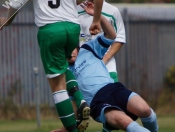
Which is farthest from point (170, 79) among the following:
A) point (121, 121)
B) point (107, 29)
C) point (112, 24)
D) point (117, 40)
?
point (121, 121)

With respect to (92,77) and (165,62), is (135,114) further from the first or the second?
(165,62)

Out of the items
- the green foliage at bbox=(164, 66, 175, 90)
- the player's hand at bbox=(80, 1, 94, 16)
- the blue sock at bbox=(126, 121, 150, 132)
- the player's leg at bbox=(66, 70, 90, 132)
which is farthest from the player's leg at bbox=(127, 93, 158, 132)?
the green foliage at bbox=(164, 66, 175, 90)

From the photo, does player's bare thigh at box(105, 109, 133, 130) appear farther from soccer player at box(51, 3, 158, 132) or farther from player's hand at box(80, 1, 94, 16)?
player's hand at box(80, 1, 94, 16)

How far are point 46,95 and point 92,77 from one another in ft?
Result: 30.7

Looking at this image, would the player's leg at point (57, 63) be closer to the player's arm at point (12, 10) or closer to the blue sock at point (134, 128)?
the player's arm at point (12, 10)

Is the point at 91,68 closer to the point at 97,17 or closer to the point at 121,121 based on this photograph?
the point at 97,17

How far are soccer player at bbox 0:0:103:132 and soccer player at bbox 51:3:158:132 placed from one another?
0.88 feet

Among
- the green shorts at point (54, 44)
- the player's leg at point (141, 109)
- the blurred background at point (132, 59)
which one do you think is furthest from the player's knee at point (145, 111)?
the blurred background at point (132, 59)

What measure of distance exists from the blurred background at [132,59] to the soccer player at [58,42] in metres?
9.43

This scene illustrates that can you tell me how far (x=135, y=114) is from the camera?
24.8 ft

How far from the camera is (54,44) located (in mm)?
7430

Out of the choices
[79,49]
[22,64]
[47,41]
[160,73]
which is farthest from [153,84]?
[47,41]

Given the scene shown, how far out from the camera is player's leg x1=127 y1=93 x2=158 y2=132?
7.47 m

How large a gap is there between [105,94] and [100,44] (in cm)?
66
